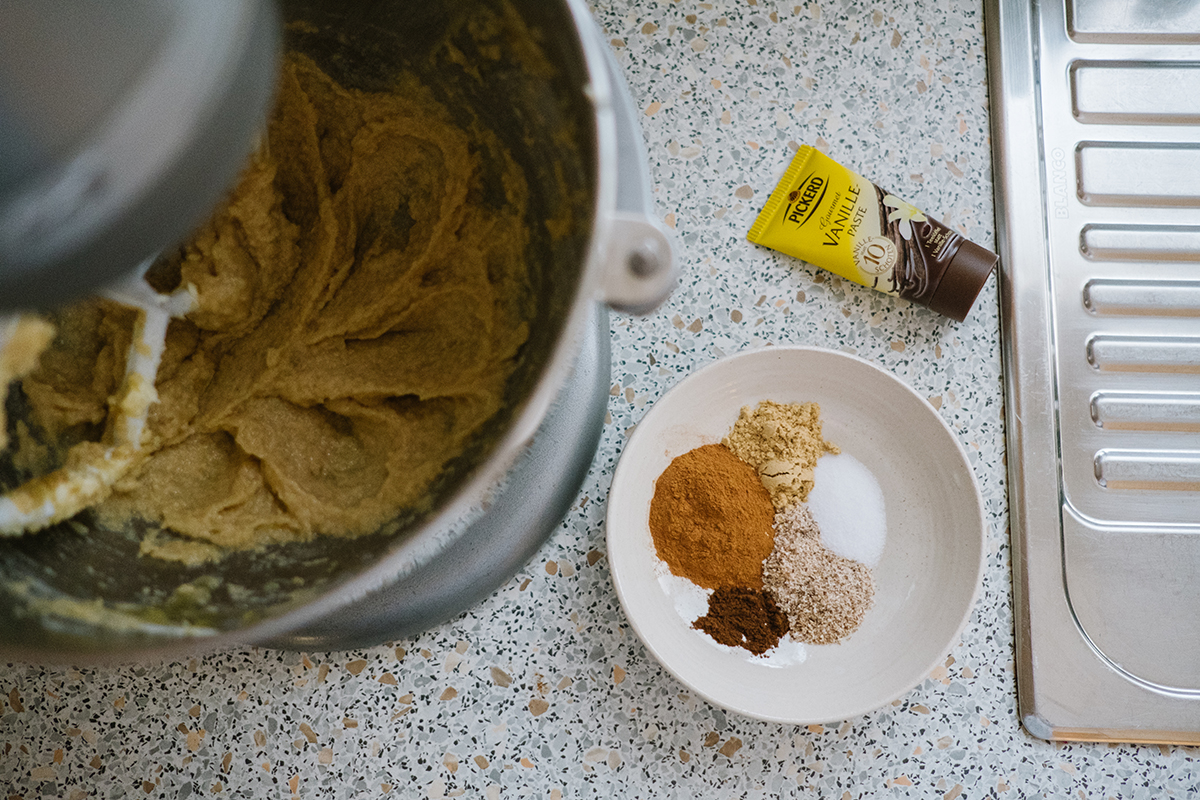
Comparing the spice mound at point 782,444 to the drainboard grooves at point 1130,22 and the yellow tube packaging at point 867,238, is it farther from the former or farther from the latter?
the drainboard grooves at point 1130,22

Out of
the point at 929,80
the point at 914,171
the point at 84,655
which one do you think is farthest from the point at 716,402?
the point at 84,655

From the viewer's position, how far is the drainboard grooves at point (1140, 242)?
0.91 meters

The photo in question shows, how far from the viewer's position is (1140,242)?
91 centimetres

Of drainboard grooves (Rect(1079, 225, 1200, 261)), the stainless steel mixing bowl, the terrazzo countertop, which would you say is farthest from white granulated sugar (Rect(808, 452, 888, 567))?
drainboard grooves (Rect(1079, 225, 1200, 261))

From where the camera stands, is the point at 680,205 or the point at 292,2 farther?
the point at 680,205

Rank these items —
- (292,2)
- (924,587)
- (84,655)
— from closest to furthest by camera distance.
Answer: (84,655)
(292,2)
(924,587)

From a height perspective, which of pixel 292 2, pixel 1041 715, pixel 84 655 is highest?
pixel 292 2

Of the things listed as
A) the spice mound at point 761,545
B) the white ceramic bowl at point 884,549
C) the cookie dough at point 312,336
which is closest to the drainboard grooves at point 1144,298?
the white ceramic bowl at point 884,549

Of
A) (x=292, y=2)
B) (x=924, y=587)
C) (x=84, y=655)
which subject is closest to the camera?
(x=84, y=655)

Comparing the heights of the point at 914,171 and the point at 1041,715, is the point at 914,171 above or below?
above

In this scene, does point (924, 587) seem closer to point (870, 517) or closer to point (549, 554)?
point (870, 517)

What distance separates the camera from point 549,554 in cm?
86

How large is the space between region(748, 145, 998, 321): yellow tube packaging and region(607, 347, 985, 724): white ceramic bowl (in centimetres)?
12

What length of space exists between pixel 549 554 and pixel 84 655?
1.46ft
